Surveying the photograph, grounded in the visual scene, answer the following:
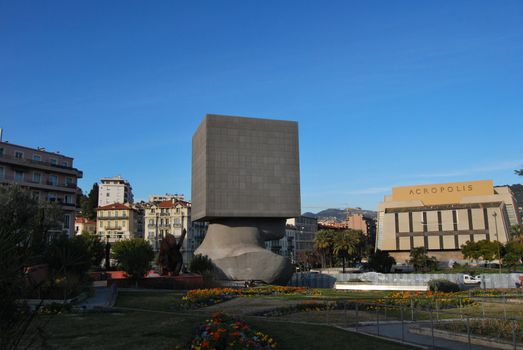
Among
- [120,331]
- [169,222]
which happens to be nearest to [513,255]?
[120,331]

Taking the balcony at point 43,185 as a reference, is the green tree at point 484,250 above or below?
below

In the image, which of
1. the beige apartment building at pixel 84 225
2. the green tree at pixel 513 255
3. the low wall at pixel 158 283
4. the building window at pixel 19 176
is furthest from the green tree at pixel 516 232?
the beige apartment building at pixel 84 225

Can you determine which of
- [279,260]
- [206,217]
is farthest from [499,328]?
[206,217]

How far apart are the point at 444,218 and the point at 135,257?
292ft

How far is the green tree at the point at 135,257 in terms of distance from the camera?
3631 centimetres

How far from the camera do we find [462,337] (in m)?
13.2

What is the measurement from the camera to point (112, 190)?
15700cm

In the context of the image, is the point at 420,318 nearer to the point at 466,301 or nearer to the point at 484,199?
the point at 466,301

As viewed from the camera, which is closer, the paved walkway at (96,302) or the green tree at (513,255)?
the paved walkway at (96,302)

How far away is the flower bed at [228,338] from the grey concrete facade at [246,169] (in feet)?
132

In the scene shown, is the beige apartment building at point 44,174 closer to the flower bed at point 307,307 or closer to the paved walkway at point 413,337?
the flower bed at point 307,307

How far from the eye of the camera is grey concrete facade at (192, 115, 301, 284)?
5272 cm

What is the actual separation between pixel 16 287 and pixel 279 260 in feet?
149

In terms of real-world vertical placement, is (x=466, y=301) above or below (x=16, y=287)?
below
